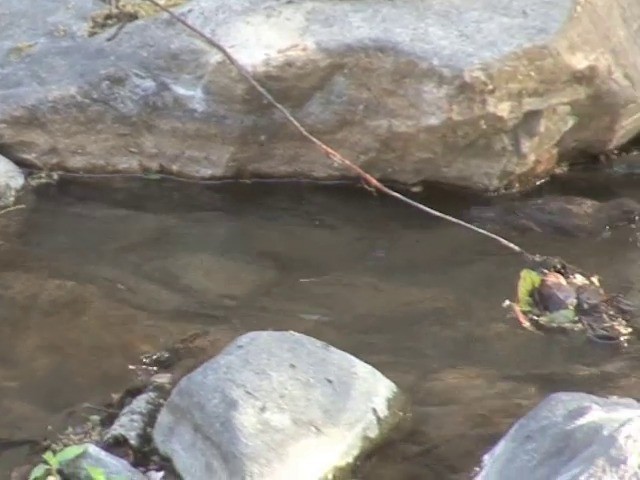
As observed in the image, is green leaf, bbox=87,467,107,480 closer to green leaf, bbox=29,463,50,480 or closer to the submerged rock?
green leaf, bbox=29,463,50,480

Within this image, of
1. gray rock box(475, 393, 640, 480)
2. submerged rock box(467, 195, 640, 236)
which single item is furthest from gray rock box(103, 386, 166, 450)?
submerged rock box(467, 195, 640, 236)

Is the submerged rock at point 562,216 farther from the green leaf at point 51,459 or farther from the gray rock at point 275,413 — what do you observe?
the green leaf at point 51,459

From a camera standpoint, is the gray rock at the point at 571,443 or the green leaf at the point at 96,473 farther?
the green leaf at the point at 96,473

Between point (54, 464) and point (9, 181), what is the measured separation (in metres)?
2.60

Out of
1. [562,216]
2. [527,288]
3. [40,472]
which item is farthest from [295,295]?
[40,472]

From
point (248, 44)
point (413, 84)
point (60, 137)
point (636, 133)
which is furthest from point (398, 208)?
point (60, 137)

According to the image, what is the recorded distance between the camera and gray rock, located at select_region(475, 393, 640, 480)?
2395 millimetres

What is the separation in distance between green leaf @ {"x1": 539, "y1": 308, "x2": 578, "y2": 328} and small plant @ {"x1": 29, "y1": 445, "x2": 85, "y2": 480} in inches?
71.2

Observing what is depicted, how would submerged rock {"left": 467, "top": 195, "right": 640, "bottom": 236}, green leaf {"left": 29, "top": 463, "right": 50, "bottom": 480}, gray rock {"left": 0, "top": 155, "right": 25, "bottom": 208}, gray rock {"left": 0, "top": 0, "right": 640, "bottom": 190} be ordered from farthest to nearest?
gray rock {"left": 0, "top": 155, "right": 25, "bottom": 208} < gray rock {"left": 0, "top": 0, "right": 640, "bottom": 190} < submerged rock {"left": 467, "top": 195, "right": 640, "bottom": 236} < green leaf {"left": 29, "top": 463, "right": 50, "bottom": 480}

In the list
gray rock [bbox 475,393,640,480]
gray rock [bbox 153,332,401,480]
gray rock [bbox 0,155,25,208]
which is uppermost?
gray rock [bbox 475,393,640,480]

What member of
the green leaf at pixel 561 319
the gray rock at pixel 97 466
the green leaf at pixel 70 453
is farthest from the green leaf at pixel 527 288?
the green leaf at pixel 70 453

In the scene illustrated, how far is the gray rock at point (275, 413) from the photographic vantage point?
9.18 ft

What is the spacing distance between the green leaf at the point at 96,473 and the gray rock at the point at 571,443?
3.52 ft

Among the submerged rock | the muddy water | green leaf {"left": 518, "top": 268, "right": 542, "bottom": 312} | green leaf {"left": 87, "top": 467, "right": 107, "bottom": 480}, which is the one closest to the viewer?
green leaf {"left": 87, "top": 467, "right": 107, "bottom": 480}
